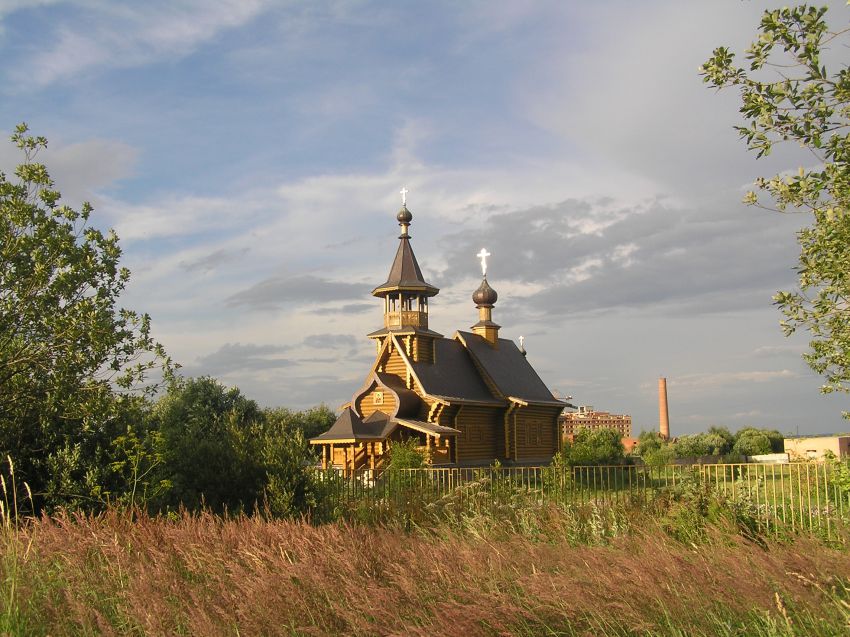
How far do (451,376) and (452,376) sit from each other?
77mm

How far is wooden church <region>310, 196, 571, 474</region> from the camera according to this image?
30.3 m

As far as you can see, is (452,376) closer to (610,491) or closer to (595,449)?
(595,449)

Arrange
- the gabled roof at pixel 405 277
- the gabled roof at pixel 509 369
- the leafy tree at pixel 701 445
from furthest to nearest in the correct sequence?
the leafy tree at pixel 701 445
the gabled roof at pixel 509 369
the gabled roof at pixel 405 277

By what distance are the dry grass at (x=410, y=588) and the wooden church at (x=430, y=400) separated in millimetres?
20781

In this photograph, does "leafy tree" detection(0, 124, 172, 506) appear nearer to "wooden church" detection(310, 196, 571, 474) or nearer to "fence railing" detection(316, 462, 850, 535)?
"fence railing" detection(316, 462, 850, 535)

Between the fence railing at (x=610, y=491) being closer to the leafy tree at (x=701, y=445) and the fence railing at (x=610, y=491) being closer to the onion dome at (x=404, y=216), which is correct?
the onion dome at (x=404, y=216)

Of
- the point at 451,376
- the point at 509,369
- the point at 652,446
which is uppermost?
the point at 509,369

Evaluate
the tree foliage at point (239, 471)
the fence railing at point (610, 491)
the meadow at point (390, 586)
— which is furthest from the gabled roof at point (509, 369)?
the meadow at point (390, 586)

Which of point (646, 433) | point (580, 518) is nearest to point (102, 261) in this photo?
point (580, 518)

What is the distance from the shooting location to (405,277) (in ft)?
108

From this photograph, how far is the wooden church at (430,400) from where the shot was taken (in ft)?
99.3

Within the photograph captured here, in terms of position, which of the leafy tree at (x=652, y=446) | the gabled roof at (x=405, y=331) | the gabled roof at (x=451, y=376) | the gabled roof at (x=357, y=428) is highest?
the gabled roof at (x=405, y=331)

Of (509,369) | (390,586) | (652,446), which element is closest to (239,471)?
(390,586)

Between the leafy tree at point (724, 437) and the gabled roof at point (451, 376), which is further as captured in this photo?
the leafy tree at point (724, 437)
